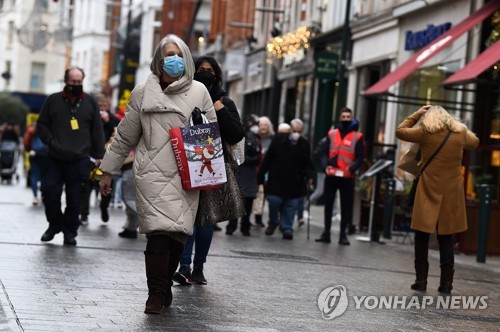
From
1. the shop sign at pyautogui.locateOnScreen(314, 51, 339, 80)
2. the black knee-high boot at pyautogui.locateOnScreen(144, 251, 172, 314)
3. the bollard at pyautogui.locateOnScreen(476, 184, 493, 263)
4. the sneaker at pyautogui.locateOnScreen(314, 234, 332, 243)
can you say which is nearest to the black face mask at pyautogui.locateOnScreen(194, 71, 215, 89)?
the black knee-high boot at pyautogui.locateOnScreen(144, 251, 172, 314)

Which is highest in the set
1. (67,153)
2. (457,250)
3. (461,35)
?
(461,35)

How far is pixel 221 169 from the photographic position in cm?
930

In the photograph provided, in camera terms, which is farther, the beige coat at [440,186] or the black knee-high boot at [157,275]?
the beige coat at [440,186]

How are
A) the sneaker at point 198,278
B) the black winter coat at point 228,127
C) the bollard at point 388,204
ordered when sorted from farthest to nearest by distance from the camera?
the bollard at point 388,204 → the sneaker at point 198,278 → the black winter coat at point 228,127

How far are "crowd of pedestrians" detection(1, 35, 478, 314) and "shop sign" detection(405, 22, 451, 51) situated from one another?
16.3 ft

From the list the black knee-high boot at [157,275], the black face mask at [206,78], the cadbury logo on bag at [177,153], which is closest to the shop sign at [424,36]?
the black face mask at [206,78]

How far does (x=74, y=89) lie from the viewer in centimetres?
1414

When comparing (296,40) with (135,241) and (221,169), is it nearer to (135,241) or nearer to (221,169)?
(135,241)

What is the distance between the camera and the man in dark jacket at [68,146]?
1402 centimetres

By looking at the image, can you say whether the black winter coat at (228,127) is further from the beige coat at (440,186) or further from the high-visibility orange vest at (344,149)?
the high-visibility orange vest at (344,149)

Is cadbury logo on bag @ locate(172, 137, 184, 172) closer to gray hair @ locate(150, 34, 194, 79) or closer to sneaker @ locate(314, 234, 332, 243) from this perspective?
gray hair @ locate(150, 34, 194, 79)

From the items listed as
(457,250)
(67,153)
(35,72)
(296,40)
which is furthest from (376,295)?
(35,72)

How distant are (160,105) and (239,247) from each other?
7174 mm

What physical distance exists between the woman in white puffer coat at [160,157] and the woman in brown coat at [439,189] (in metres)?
3.48
